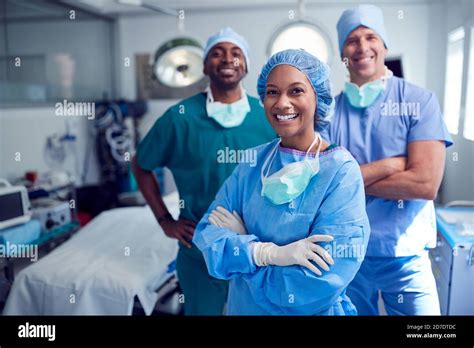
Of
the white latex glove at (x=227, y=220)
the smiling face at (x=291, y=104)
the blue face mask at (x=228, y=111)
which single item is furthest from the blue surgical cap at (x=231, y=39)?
the white latex glove at (x=227, y=220)

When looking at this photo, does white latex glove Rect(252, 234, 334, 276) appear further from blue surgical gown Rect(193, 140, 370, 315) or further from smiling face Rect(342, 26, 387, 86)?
smiling face Rect(342, 26, 387, 86)

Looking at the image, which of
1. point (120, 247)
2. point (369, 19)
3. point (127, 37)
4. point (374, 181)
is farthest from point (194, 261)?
point (369, 19)

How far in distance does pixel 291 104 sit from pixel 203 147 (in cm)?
42

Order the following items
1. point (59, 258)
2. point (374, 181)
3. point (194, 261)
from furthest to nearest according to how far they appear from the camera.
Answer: point (59, 258) < point (194, 261) < point (374, 181)

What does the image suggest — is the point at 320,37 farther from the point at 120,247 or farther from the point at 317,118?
the point at 120,247

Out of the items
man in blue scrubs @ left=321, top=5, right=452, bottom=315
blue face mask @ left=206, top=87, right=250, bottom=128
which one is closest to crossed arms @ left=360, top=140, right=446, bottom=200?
man in blue scrubs @ left=321, top=5, right=452, bottom=315

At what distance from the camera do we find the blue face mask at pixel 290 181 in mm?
1010

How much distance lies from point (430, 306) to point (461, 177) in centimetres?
39

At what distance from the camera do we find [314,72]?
1.00m

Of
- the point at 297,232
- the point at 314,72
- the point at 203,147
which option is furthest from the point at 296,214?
the point at 203,147

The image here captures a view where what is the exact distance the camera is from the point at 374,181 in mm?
1155

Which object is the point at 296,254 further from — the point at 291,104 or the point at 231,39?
the point at 231,39

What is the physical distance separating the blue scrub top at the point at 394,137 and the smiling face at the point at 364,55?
6 cm

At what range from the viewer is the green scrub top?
4.25 ft
